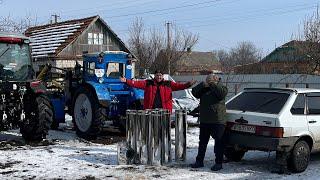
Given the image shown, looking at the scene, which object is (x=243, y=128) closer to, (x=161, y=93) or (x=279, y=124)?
(x=279, y=124)

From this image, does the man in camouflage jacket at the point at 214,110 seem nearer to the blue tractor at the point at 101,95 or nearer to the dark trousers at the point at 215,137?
the dark trousers at the point at 215,137

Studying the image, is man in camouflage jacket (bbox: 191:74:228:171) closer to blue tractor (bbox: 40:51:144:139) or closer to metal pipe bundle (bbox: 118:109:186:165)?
metal pipe bundle (bbox: 118:109:186:165)

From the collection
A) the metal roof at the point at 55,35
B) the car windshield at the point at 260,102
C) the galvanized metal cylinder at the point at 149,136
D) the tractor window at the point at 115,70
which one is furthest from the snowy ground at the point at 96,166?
the metal roof at the point at 55,35

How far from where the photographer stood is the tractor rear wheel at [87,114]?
12.7 meters

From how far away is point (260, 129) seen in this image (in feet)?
28.6

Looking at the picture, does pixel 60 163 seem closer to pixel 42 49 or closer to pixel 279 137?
pixel 279 137

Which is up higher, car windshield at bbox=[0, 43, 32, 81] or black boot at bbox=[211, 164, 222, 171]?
car windshield at bbox=[0, 43, 32, 81]

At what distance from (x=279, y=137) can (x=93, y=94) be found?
5810mm

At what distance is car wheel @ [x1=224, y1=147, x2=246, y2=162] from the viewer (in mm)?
9875

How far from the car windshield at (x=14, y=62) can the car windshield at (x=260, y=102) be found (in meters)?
5.57

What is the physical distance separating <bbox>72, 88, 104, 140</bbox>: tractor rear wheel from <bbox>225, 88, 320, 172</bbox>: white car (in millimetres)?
4193

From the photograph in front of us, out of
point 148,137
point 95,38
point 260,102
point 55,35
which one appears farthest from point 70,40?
point 260,102

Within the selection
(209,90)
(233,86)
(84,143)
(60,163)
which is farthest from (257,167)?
(233,86)

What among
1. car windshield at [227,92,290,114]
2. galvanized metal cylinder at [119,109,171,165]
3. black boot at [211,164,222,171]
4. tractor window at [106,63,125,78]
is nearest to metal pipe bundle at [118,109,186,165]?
galvanized metal cylinder at [119,109,171,165]
